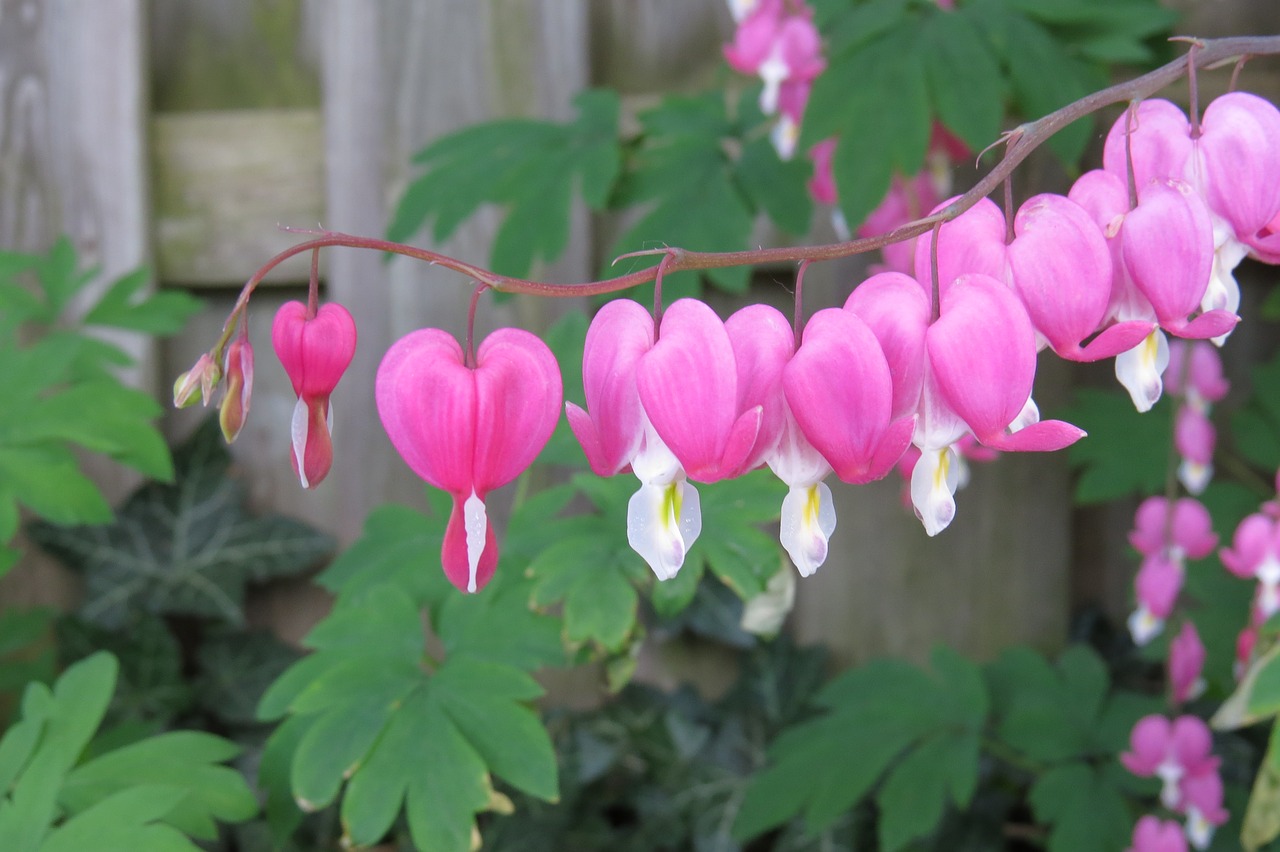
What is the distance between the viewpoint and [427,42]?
5.72ft

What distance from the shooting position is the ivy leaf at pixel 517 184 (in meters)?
1.34

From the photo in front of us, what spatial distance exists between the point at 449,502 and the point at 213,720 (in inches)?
32.5

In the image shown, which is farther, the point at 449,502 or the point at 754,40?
the point at 754,40

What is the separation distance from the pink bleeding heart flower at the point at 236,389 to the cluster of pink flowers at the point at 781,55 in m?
0.99

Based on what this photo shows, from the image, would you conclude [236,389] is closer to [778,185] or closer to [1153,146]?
[1153,146]

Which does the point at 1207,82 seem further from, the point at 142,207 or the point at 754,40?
the point at 142,207

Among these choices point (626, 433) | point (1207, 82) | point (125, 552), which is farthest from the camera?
point (125, 552)

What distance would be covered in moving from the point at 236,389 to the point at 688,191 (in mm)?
916

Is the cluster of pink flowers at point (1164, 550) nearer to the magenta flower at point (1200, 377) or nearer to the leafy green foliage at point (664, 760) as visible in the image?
the magenta flower at point (1200, 377)

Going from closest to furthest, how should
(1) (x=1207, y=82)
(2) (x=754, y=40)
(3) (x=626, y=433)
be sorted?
(3) (x=626, y=433) → (2) (x=754, y=40) → (1) (x=1207, y=82)

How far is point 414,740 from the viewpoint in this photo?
0.91 meters

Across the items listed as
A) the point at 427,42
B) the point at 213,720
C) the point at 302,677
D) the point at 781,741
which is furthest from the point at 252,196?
the point at 781,741

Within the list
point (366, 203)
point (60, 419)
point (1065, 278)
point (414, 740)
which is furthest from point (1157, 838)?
point (366, 203)

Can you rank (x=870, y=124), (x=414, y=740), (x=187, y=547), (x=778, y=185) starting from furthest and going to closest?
1. (x=187, y=547)
2. (x=778, y=185)
3. (x=870, y=124)
4. (x=414, y=740)
